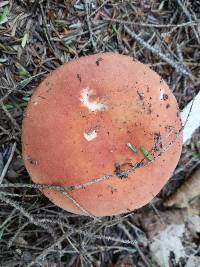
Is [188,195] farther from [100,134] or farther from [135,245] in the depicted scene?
[100,134]

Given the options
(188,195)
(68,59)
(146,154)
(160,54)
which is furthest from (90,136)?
(188,195)

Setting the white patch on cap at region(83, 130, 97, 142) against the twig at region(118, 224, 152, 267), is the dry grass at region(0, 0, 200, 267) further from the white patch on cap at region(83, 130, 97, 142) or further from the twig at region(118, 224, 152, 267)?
the white patch on cap at region(83, 130, 97, 142)

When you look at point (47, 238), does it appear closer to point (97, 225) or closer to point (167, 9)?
point (97, 225)

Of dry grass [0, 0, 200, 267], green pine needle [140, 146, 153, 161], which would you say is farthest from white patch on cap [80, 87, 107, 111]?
dry grass [0, 0, 200, 267]

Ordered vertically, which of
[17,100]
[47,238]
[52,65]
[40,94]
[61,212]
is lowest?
[47,238]

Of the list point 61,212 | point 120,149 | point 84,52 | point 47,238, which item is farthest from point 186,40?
point 47,238

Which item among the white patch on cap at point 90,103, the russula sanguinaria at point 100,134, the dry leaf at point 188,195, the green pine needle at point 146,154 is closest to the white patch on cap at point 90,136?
the russula sanguinaria at point 100,134
